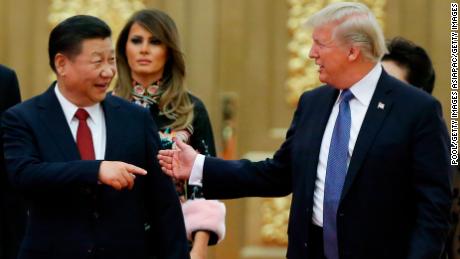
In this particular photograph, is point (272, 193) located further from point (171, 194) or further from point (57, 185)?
point (57, 185)

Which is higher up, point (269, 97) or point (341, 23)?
point (341, 23)

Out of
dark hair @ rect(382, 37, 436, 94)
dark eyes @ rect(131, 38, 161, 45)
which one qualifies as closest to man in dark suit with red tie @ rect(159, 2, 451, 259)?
dark hair @ rect(382, 37, 436, 94)

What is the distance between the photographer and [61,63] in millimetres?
4445

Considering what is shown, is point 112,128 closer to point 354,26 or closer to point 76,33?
point 76,33

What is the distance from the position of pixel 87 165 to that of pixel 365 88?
1051 millimetres

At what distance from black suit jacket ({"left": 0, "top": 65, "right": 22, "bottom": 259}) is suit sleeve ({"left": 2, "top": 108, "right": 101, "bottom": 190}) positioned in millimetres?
697

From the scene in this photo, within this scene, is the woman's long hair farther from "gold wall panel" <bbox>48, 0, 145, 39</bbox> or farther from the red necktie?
"gold wall panel" <bbox>48, 0, 145, 39</bbox>

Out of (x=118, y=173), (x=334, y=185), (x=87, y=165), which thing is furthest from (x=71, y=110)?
(x=334, y=185)

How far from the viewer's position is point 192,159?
4734 millimetres

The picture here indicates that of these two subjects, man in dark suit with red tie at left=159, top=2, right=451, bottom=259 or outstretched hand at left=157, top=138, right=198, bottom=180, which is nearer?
man in dark suit with red tie at left=159, top=2, right=451, bottom=259

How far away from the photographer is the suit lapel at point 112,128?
4340 mm

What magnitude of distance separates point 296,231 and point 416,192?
0.47 metres

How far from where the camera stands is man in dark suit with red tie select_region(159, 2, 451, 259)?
14.0 feet

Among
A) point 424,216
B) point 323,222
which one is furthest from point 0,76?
point 424,216
